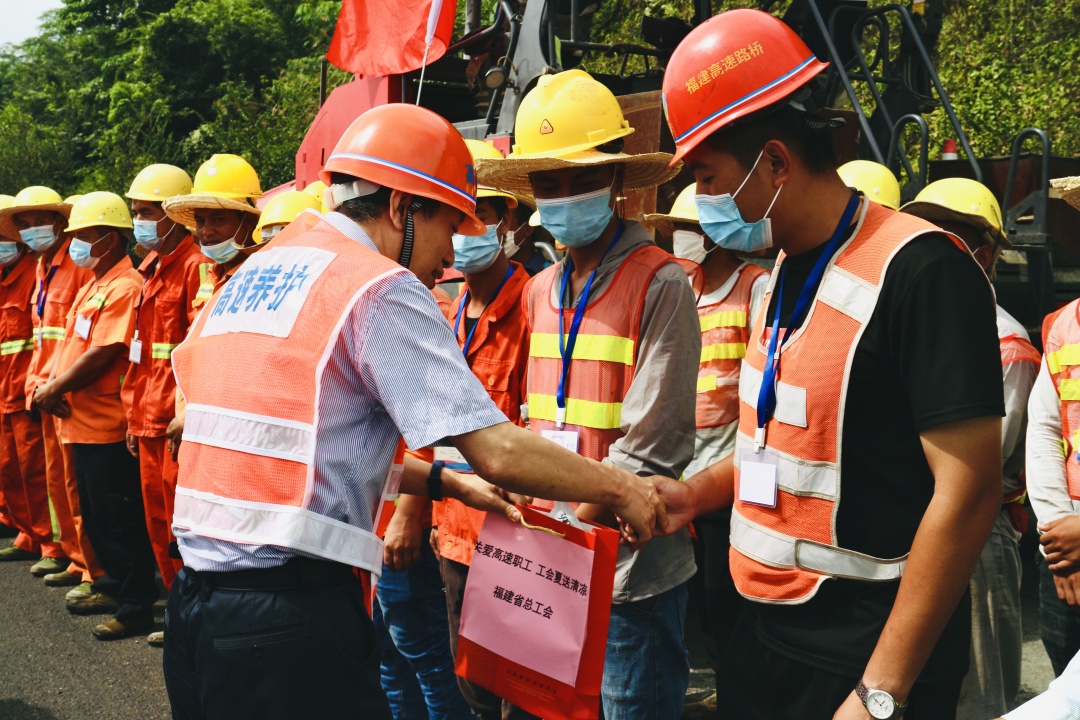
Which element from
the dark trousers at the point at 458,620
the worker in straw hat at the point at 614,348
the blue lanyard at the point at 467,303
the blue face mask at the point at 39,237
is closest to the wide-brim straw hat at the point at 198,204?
the blue lanyard at the point at 467,303

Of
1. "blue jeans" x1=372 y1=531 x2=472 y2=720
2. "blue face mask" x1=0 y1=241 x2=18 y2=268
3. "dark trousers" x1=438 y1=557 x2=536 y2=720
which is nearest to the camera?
"dark trousers" x1=438 y1=557 x2=536 y2=720

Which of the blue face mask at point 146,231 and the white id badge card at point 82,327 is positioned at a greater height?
the blue face mask at point 146,231

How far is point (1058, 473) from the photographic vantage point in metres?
3.36

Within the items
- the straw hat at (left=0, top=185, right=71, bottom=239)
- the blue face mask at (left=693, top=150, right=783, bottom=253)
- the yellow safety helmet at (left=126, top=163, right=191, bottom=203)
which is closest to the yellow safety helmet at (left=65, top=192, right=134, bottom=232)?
the yellow safety helmet at (left=126, top=163, right=191, bottom=203)

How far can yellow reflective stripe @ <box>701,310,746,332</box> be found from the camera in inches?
167

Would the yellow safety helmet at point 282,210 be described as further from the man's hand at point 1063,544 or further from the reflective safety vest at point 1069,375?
the man's hand at point 1063,544

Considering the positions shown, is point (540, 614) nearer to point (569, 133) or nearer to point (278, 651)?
point (278, 651)

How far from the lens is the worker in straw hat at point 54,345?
6746 millimetres

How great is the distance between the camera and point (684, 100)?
2064 mm

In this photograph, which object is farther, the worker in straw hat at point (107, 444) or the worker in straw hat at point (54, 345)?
the worker in straw hat at point (54, 345)

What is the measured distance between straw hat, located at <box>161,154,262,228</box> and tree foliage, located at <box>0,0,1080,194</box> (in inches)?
310

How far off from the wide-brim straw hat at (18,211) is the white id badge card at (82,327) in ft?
6.40

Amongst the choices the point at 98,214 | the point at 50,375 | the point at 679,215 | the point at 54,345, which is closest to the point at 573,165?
the point at 679,215

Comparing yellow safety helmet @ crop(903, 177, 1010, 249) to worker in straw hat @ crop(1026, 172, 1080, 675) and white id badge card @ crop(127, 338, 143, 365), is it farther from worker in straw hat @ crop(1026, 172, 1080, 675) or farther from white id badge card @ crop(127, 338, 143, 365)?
white id badge card @ crop(127, 338, 143, 365)
